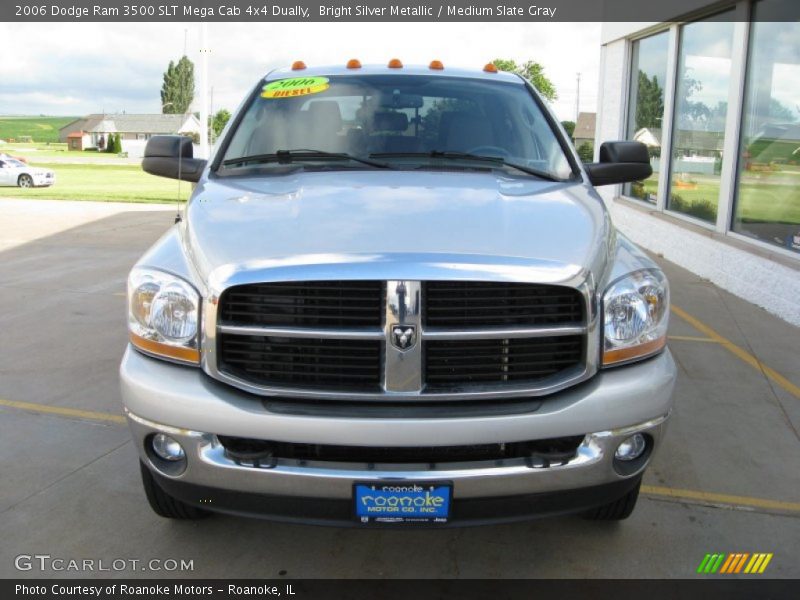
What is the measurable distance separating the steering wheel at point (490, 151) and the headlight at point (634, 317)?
3.89 ft

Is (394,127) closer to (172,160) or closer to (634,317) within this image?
(172,160)

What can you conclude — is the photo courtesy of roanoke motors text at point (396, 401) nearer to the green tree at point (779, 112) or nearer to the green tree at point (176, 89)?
the green tree at point (779, 112)

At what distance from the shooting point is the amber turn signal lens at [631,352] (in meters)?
2.55

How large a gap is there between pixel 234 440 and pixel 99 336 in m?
4.08

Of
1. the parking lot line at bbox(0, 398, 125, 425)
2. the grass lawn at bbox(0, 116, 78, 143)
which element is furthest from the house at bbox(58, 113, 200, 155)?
the parking lot line at bbox(0, 398, 125, 425)

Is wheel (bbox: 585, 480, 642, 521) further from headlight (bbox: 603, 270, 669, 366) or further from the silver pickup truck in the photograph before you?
headlight (bbox: 603, 270, 669, 366)

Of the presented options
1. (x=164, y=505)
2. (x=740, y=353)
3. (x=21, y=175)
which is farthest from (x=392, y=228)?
(x=21, y=175)

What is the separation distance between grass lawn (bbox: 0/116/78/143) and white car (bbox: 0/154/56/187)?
126725 millimetres

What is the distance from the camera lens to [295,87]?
13.1 ft

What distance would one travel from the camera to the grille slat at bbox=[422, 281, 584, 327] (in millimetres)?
2398

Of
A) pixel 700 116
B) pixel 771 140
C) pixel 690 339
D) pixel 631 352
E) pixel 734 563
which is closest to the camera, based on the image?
pixel 631 352

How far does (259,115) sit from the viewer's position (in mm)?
3920

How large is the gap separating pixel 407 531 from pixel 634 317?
1.14m

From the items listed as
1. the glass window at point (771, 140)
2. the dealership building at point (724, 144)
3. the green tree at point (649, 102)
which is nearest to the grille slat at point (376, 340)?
the dealership building at point (724, 144)
